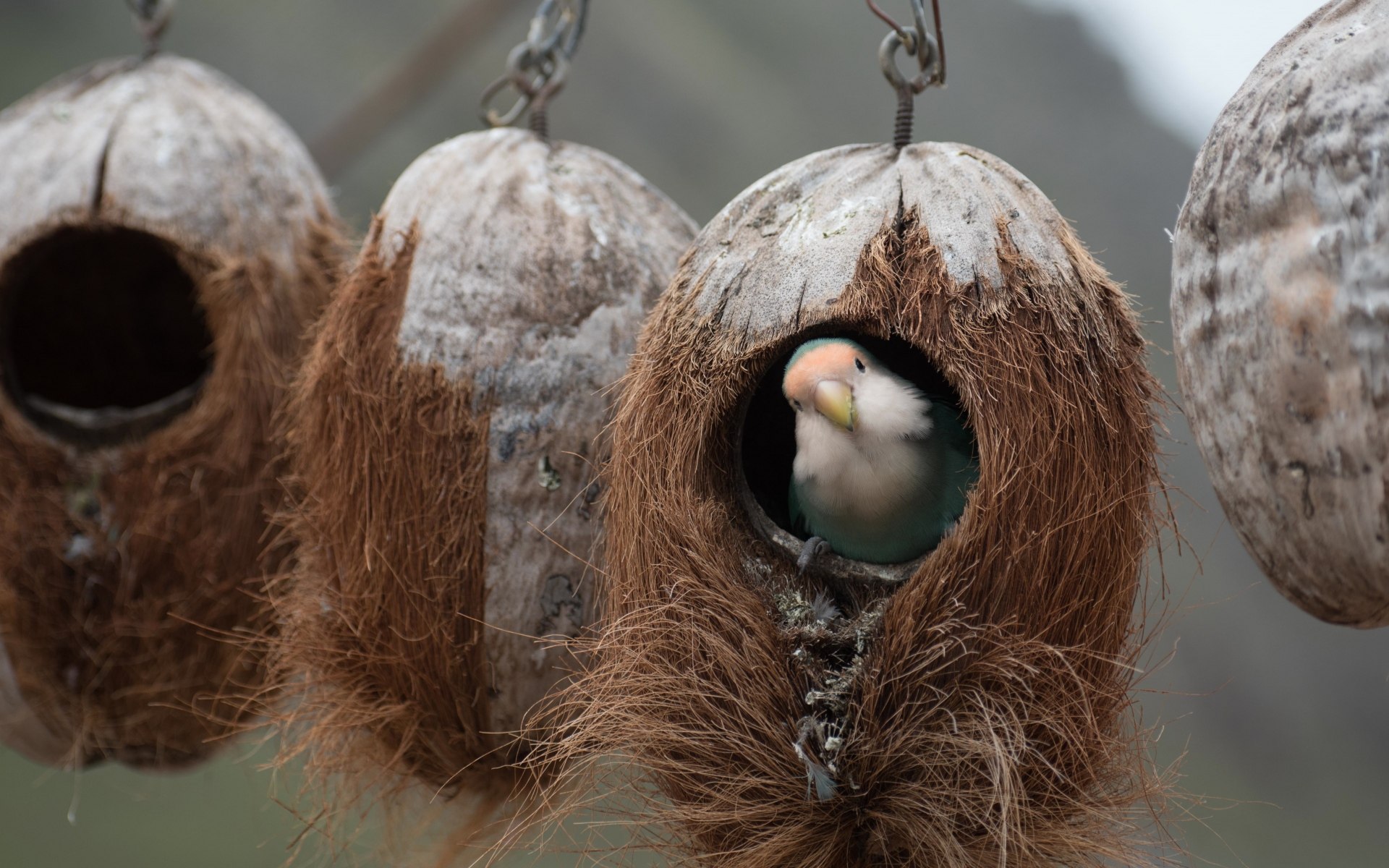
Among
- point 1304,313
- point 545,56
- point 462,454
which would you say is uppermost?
point 1304,313

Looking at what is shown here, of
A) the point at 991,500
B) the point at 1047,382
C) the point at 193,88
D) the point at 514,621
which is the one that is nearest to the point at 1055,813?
the point at 991,500

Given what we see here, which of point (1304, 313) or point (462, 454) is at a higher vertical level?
point (1304, 313)

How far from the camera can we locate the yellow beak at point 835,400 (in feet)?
4.14

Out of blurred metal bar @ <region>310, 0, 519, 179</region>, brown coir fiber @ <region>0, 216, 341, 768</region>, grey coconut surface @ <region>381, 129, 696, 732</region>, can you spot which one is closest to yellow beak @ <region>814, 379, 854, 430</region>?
grey coconut surface @ <region>381, 129, 696, 732</region>

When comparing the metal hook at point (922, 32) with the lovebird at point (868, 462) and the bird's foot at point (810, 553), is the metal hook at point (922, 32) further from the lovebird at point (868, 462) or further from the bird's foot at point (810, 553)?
the bird's foot at point (810, 553)

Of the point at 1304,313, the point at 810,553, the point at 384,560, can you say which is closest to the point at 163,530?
the point at 384,560

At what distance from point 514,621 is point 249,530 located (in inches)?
23.2

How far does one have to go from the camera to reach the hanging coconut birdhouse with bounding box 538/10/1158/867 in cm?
117

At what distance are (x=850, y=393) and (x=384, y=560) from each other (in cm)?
65

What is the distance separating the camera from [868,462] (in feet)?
4.35

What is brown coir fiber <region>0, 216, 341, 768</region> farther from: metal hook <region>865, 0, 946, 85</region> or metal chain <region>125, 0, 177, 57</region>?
metal hook <region>865, 0, 946, 85</region>

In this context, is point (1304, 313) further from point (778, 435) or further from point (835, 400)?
point (778, 435)

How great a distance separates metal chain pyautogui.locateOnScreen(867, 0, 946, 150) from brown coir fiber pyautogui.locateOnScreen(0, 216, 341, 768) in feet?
3.38

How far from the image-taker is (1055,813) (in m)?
1.23
